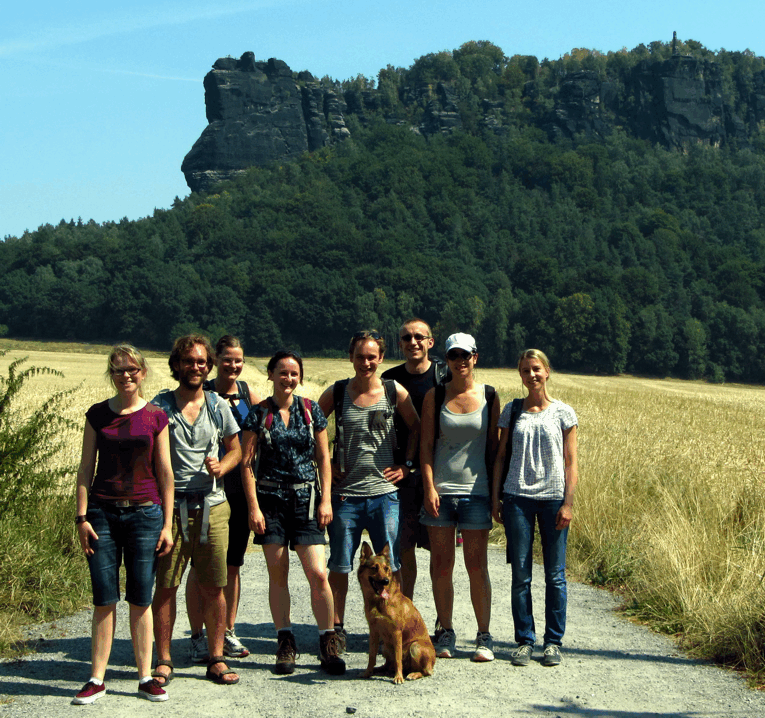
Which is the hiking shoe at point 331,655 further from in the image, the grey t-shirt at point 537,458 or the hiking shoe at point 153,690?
the grey t-shirt at point 537,458

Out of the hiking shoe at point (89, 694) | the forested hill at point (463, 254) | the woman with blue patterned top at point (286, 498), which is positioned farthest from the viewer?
the forested hill at point (463, 254)

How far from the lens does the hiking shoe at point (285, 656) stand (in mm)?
4941

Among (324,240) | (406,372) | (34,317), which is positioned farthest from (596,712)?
(324,240)

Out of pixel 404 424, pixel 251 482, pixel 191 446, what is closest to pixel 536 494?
pixel 404 424

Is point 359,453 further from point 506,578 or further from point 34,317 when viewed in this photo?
point 34,317

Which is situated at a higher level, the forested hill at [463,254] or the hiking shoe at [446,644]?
the forested hill at [463,254]

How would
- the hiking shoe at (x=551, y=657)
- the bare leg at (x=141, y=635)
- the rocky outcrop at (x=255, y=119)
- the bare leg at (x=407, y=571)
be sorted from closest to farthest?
the bare leg at (x=141, y=635), the hiking shoe at (x=551, y=657), the bare leg at (x=407, y=571), the rocky outcrop at (x=255, y=119)

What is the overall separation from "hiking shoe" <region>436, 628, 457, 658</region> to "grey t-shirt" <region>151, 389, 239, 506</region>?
155 centimetres

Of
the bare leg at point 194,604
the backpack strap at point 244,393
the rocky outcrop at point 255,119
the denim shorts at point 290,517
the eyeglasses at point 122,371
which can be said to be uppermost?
the rocky outcrop at point 255,119

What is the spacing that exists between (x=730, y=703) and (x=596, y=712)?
0.72 metres

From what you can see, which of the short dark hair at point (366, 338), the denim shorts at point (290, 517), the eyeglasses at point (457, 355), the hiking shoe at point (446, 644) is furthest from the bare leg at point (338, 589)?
the eyeglasses at point (457, 355)

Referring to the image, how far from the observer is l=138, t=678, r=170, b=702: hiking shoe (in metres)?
4.44

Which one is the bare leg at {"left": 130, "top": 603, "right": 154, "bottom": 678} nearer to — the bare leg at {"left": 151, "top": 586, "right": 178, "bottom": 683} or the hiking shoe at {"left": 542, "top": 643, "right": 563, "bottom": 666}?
the bare leg at {"left": 151, "top": 586, "right": 178, "bottom": 683}

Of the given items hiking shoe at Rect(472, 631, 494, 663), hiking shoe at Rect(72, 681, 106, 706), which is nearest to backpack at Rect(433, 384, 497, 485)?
hiking shoe at Rect(472, 631, 494, 663)
